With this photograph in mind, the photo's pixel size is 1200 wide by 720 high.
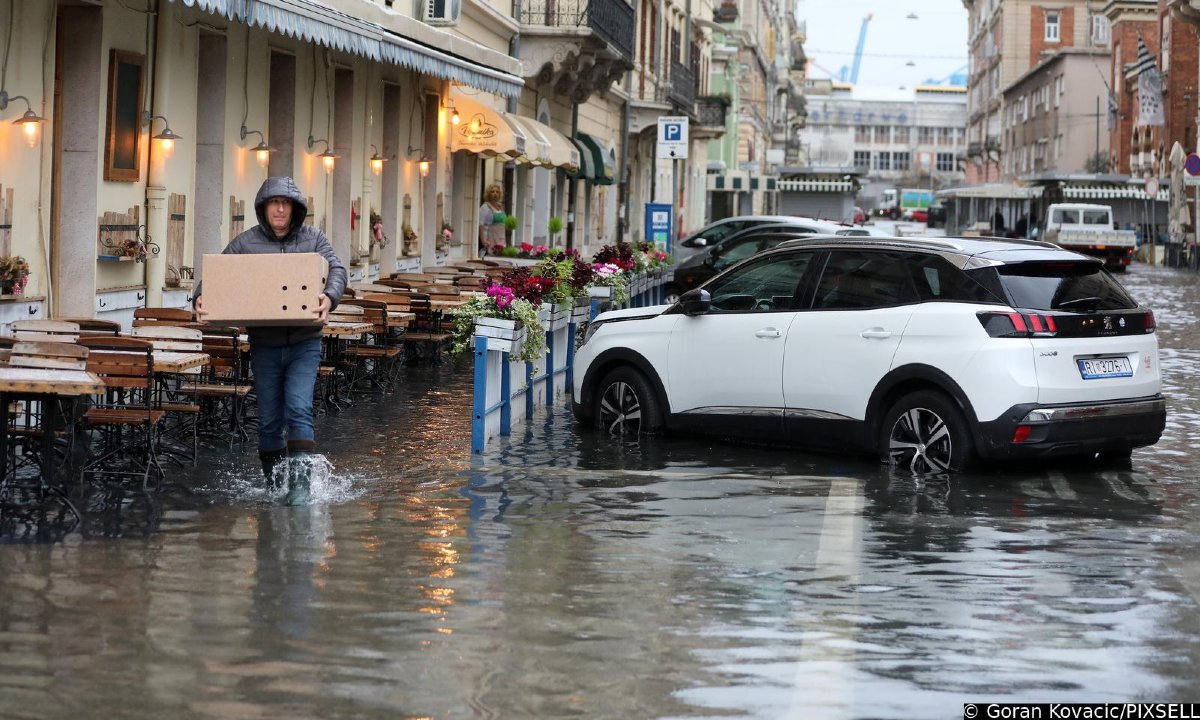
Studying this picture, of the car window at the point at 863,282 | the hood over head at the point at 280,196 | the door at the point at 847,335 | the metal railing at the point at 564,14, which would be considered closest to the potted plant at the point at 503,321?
the door at the point at 847,335

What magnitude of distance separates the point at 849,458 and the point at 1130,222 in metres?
64.5

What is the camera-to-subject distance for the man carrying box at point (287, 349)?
9.93 meters

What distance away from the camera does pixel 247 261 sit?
9680mm

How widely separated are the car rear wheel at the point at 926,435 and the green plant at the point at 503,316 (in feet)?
9.41

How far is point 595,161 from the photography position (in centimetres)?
4078

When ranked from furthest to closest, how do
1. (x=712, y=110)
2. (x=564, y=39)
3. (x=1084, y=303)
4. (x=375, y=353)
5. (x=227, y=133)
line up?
(x=712, y=110) → (x=564, y=39) → (x=227, y=133) → (x=375, y=353) → (x=1084, y=303)

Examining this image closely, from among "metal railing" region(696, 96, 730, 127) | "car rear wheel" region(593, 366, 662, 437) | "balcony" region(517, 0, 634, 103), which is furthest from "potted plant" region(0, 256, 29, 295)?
"metal railing" region(696, 96, 730, 127)

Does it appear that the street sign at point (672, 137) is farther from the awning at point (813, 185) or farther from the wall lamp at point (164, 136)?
the awning at point (813, 185)

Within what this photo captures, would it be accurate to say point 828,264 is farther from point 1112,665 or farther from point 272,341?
point 1112,665

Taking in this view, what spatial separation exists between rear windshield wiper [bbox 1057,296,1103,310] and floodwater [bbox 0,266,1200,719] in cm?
110

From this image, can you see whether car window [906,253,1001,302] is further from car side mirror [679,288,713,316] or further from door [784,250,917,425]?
car side mirror [679,288,713,316]

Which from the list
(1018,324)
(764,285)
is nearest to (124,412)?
(764,285)

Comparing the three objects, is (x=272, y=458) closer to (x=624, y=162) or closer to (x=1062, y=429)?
(x=1062, y=429)

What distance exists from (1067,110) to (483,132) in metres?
78.7
